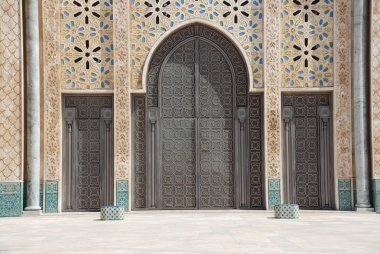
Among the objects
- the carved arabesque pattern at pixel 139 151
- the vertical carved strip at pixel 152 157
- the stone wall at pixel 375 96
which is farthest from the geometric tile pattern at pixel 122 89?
the stone wall at pixel 375 96

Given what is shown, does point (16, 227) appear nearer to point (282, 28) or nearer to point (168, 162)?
point (168, 162)

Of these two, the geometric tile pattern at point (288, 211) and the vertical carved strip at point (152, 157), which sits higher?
the vertical carved strip at point (152, 157)

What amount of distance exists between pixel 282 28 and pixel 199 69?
5.43ft

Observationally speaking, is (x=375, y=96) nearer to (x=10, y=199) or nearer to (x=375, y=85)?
(x=375, y=85)

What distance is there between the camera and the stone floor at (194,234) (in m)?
6.50

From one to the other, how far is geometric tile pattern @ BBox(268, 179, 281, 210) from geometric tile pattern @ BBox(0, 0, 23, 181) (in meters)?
4.28

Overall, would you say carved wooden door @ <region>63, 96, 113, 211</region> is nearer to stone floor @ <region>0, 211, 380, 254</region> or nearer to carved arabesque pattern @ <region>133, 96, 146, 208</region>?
carved arabesque pattern @ <region>133, 96, 146, 208</region>

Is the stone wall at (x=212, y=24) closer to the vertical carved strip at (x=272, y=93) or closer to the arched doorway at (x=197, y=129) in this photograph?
the vertical carved strip at (x=272, y=93)

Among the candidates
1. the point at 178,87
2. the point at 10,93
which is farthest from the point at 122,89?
the point at 10,93

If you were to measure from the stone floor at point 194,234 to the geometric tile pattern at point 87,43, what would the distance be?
99.3 inches

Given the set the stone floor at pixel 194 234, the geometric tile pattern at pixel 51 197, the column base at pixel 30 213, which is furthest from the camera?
the geometric tile pattern at pixel 51 197

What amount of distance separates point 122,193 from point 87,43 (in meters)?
2.74

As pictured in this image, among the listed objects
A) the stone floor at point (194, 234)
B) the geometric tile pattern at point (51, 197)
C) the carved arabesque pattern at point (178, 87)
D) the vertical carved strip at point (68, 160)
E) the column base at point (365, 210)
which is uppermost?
the carved arabesque pattern at point (178, 87)

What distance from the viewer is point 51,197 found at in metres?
11.8
